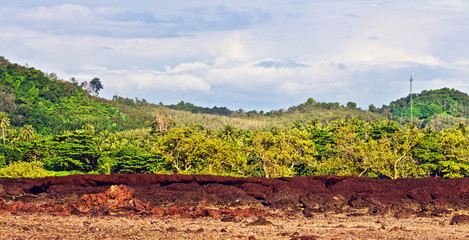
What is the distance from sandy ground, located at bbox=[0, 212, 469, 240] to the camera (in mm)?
14062

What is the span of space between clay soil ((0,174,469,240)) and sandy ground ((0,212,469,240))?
0.03 m

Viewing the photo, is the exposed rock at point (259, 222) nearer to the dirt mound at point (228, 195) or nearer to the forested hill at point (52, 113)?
the dirt mound at point (228, 195)

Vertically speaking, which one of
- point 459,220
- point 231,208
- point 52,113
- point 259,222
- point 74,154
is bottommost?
point 74,154

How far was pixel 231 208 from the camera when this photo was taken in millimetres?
20844

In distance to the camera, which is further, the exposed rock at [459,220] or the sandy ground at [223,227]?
the exposed rock at [459,220]

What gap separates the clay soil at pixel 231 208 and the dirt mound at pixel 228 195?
0.12 ft

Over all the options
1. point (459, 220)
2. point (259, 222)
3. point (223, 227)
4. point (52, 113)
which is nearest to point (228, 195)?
point (259, 222)

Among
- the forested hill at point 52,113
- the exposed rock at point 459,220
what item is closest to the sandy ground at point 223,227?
the exposed rock at point 459,220

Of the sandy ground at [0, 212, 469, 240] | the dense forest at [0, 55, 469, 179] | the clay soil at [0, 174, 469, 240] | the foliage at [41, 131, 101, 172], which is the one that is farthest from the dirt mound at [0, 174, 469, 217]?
the foliage at [41, 131, 101, 172]

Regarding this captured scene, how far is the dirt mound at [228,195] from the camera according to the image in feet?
64.1

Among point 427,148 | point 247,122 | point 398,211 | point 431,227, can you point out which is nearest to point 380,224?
point 431,227

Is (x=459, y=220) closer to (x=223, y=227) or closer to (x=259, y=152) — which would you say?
(x=223, y=227)

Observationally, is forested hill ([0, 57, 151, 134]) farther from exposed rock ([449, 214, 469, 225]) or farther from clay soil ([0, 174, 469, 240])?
exposed rock ([449, 214, 469, 225])

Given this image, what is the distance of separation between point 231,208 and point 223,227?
15.8 ft
